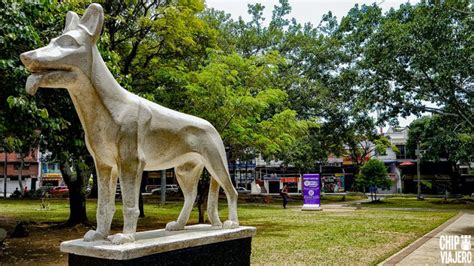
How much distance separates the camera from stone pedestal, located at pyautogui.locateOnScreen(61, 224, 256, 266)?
3.75 metres

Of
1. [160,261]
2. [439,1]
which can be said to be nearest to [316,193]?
[439,1]

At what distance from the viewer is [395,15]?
18.6 metres

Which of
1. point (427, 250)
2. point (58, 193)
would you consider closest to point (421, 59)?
point (427, 250)

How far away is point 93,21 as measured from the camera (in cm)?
407

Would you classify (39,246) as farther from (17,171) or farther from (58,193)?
(17,171)

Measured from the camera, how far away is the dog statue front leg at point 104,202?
13.8ft

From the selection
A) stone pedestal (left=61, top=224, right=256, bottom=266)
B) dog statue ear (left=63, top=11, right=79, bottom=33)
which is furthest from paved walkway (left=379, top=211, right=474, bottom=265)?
dog statue ear (left=63, top=11, right=79, bottom=33)

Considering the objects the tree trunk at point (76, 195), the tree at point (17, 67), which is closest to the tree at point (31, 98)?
the tree at point (17, 67)

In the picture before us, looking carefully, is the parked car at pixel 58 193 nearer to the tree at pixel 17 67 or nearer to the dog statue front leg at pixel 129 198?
the tree at pixel 17 67

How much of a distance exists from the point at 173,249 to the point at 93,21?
7.74ft

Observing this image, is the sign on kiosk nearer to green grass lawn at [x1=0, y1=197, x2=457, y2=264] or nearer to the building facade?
green grass lawn at [x1=0, y1=197, x2=457, y2=264]

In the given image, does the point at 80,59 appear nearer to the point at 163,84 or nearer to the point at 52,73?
the point at 52,73

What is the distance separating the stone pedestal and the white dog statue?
0.67 ft

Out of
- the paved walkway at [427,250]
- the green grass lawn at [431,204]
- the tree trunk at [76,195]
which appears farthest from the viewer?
the green grass lawn at [431,204]
